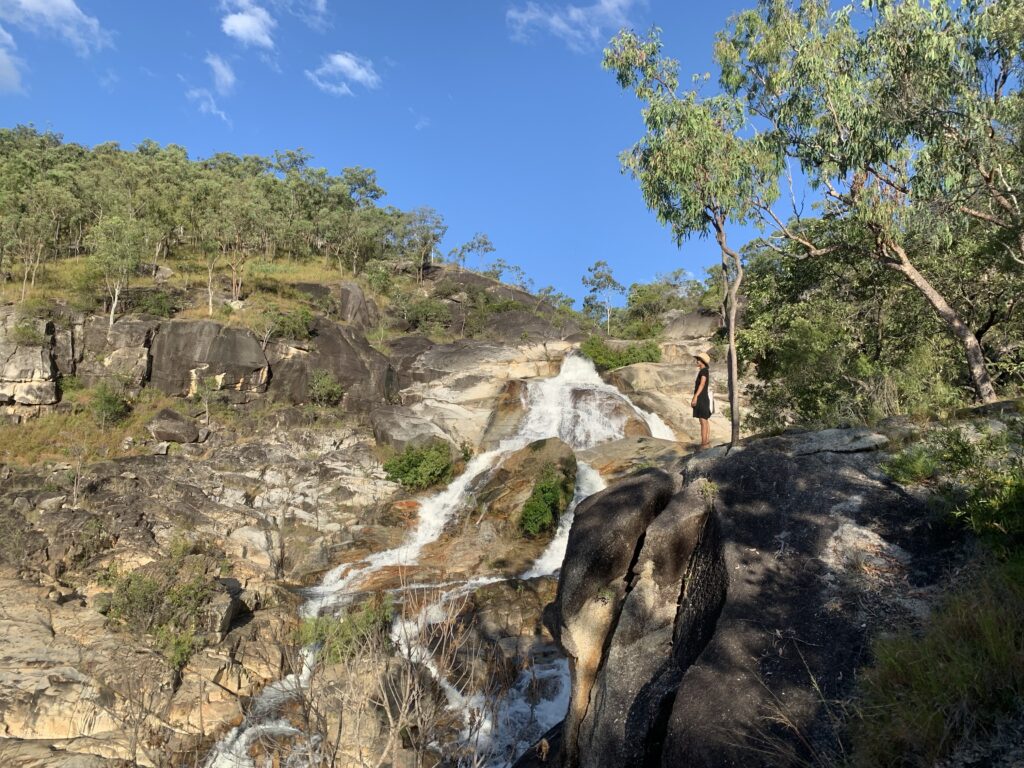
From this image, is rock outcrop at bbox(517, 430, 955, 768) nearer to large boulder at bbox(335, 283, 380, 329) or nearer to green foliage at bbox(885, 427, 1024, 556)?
green foliage at bbox(885, 427, 1024, 556)

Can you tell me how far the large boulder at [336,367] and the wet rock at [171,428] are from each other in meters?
4.87

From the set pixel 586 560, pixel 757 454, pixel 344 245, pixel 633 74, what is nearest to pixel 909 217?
pixel 633 74

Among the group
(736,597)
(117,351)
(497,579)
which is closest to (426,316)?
(117,351)

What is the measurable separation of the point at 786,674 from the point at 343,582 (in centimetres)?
1532

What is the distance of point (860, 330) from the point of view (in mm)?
14406

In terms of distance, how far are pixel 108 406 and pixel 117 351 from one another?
441 cm

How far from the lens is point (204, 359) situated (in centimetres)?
2886

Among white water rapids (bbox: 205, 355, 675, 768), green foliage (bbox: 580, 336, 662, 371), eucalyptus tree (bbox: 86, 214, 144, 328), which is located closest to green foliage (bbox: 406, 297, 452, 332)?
green foliage (bbox: 580, 336, 662, 371)

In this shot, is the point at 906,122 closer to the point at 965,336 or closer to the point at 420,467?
the point at 965,336

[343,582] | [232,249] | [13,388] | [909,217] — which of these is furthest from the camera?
[232,249]

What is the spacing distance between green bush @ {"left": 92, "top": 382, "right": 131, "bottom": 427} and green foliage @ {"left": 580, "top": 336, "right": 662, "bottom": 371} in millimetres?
23864

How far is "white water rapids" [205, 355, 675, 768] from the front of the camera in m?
10.1

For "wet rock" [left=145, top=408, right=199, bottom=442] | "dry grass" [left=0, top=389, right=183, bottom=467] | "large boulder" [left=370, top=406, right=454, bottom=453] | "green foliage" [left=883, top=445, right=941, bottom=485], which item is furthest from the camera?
"large boulder" [left=370, top=406, right=454, bottom=453]

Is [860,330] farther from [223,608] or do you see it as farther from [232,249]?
[232,249]
